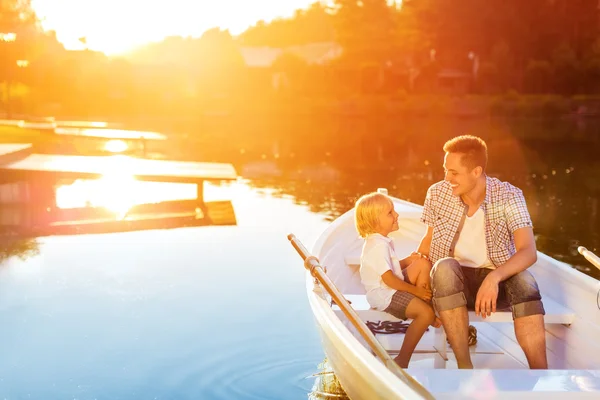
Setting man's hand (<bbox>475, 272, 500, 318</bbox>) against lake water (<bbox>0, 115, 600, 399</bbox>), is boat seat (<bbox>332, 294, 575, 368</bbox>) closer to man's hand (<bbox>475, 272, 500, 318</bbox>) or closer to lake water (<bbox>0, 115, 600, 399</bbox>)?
man's hand (<bbox>475, 272, 500, 318</bbox>)

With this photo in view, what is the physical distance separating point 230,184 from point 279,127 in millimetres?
18132

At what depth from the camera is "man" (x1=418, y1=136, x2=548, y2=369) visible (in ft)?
14.3

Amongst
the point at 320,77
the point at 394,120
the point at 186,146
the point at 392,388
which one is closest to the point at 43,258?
the point at 392,388

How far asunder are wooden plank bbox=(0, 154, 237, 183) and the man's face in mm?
7779

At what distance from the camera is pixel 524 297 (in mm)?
4402

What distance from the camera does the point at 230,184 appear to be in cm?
1590

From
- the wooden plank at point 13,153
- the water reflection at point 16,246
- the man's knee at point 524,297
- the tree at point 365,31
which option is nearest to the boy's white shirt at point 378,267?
the man's knee at point 524,297

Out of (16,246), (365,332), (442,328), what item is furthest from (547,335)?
(16,246)

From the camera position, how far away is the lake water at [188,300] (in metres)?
5.52

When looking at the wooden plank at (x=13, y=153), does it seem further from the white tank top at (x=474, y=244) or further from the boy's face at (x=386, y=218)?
the white tank top at (x=474, y=244)

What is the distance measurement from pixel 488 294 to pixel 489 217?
0.51 m

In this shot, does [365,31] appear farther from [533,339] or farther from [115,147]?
[533,339]

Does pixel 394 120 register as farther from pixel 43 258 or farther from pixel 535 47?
pixel 43 258

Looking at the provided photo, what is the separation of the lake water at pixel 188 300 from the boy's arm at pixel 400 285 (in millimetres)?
1041
